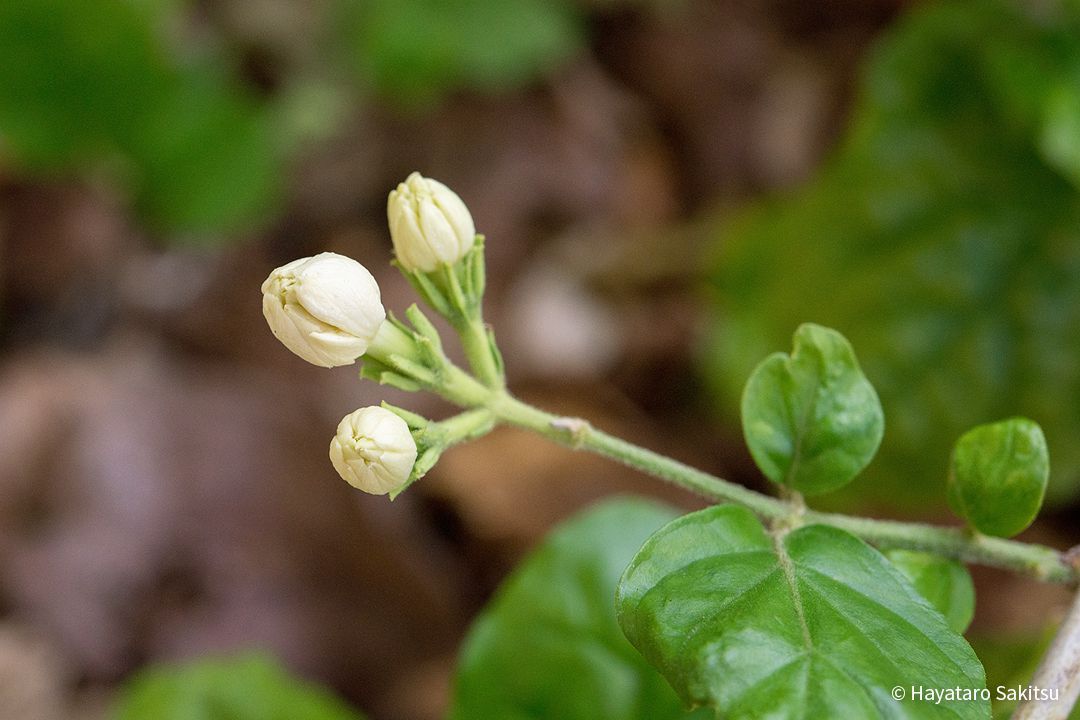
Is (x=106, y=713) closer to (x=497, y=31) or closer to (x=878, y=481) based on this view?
(x=878, y=481)

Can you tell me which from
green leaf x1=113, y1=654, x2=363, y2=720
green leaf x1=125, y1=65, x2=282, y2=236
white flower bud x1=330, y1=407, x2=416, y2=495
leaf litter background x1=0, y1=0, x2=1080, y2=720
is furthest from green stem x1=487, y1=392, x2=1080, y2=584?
green leaf x1=125, y1=65, x2=282, y2=236

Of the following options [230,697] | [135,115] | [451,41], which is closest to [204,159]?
[135,115]

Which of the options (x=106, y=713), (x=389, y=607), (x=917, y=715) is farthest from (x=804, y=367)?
(x=106, y=713)

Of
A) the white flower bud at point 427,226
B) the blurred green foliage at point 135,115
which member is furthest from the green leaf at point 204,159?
the white flower bud at point 427,226

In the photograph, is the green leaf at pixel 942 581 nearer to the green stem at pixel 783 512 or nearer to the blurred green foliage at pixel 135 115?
the green stem at pixel 783 512

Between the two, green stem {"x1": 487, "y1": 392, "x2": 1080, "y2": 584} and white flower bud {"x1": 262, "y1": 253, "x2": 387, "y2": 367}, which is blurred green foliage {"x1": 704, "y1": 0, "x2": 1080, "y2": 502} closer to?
green stem {"x1": 487, "y1": 392, "x2": 1080, "y2": 584}

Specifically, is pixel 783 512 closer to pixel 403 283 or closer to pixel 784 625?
pixel 784 625
